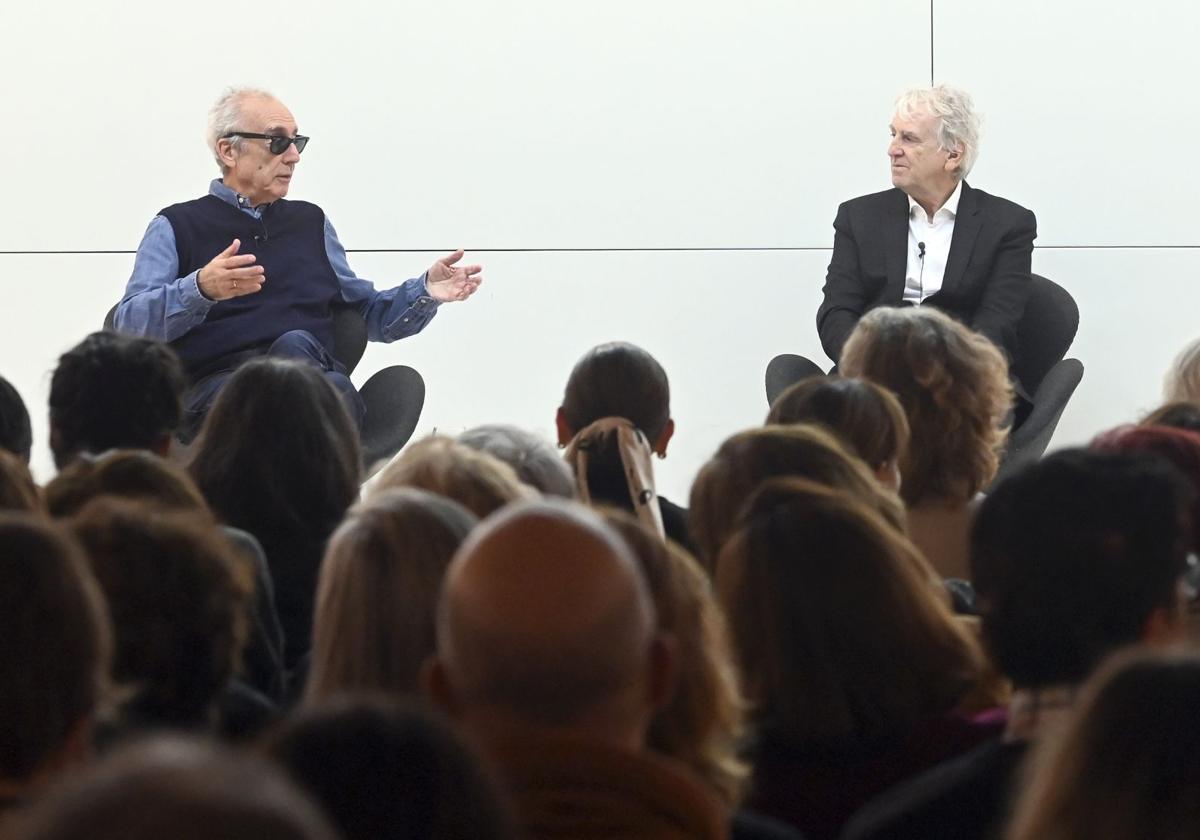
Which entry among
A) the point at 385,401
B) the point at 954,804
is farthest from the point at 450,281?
the point at 954,804

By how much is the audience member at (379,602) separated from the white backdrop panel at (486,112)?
16.8 feet

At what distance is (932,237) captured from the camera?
20.2 feet

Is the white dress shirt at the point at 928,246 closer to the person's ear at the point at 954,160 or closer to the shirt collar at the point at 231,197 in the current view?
the person's ear at the point at 954,160

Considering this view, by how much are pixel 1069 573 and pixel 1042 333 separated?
4.25m

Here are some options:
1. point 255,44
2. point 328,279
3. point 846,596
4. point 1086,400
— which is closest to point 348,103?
point 255,44

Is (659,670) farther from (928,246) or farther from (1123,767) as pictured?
(928,246)

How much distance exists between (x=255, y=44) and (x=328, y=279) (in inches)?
64.6

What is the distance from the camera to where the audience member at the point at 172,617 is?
6.07 feet

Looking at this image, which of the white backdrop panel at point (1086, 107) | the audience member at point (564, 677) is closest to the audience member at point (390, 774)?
the audience member at point (564, 677)

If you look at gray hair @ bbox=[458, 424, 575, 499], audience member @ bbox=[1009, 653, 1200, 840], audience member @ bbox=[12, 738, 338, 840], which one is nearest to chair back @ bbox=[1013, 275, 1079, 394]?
gray hair @ bbox=[458, 424, 575, 499]

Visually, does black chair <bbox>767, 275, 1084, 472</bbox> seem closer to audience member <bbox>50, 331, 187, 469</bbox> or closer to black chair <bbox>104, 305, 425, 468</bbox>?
black chair <bbox>104, 305, 425, 468</bbox>

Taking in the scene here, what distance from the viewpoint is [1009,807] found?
1.59 metres

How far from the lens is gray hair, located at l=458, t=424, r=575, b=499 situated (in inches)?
123

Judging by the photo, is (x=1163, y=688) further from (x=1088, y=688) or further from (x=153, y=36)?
(x=153, y=36)
